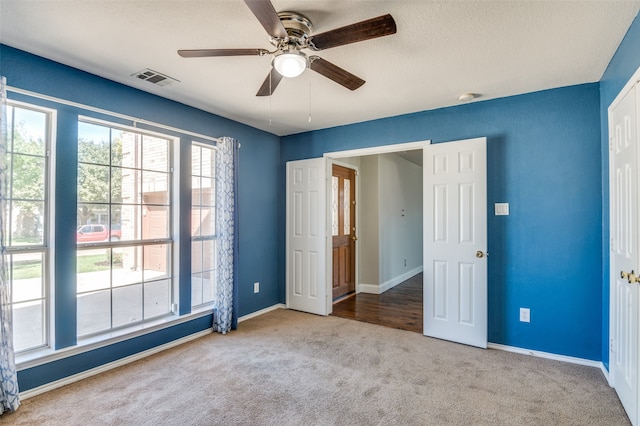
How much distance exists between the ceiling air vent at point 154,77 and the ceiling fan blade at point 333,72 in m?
1.46

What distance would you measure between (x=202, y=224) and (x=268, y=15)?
2.73 meters

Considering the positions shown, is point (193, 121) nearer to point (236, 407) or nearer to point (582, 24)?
point (236, 407)

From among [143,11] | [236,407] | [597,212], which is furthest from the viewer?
[597,212]

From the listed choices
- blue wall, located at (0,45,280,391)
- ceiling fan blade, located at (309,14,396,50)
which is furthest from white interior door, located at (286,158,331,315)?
ceiling fan blade, located at (309,14,396,50)

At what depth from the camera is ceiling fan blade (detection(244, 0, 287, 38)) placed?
1437 millimetres

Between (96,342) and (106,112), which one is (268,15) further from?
(96,342)

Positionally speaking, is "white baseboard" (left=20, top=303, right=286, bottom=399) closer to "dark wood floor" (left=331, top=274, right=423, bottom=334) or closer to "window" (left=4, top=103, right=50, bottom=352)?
"window" (left=4, top=103, right=50, bottom=352)

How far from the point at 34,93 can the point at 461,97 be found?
3673 mm

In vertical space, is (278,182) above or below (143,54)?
below

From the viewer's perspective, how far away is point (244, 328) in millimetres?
3846

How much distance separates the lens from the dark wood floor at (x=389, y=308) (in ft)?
13.4

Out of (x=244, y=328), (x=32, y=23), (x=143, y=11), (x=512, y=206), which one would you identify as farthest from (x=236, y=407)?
(x=512, y=206)

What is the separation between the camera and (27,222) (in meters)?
2.45

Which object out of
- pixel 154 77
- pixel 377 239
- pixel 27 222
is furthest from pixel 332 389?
pixel 377 239
